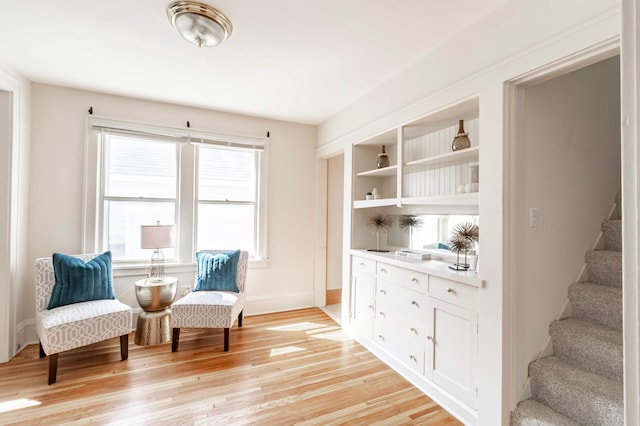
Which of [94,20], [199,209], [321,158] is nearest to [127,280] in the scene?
[199,209]

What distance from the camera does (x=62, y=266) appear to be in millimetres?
2738

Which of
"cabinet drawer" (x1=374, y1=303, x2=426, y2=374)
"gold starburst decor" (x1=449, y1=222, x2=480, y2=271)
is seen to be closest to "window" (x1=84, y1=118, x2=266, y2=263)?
"cabinet drawer" (x1=374, y1=303, x2=426, y2=374)

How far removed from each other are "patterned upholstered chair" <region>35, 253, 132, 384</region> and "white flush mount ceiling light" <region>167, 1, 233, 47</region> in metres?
2.35

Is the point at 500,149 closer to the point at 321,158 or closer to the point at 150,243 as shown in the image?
the point at 321,158

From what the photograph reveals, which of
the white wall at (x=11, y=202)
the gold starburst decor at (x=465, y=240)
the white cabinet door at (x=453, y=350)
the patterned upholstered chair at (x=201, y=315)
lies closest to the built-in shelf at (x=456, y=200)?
the gold starburst decor at (x=465, y=240)

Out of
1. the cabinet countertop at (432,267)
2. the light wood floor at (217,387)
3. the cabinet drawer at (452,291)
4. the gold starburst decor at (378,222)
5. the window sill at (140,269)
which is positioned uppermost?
the gold starburst decor at (378,222)

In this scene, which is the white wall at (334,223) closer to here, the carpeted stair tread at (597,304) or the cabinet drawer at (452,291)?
the cabinet drawer at (452,291)

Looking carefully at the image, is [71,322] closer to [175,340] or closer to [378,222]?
[175,340]

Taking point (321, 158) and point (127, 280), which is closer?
point (127, 280)

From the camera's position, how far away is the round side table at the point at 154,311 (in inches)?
120

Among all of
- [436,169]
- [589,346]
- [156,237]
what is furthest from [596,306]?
[156,237]

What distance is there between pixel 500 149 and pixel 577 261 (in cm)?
107

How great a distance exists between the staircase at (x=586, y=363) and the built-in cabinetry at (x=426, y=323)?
375 mm

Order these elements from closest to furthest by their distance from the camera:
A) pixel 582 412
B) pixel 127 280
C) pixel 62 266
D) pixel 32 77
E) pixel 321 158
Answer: pixel 582 412 → pixel 62 266 → pixel 32 77 → pixel 127 280 → pixel 321 158
